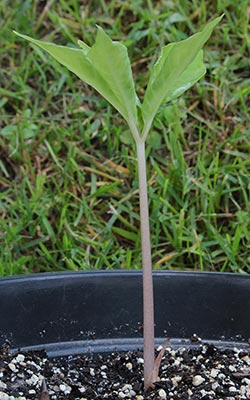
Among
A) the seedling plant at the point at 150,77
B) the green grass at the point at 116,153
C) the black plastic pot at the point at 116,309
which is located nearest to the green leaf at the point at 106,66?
the seedling plant at the point at 150,77

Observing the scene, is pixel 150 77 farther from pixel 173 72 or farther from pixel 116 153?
pixel 116 153

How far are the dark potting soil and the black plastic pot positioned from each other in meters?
0.03

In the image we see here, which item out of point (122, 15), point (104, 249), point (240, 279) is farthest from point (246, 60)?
A: point (240, 279)

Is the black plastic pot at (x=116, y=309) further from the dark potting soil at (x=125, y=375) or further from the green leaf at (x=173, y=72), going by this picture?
the green leaf at (x=173, y=72)

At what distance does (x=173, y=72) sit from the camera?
0.83 m

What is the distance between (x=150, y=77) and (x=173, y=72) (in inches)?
1.6

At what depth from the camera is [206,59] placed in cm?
189

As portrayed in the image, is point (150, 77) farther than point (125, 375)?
No

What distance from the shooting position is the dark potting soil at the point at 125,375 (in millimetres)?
907

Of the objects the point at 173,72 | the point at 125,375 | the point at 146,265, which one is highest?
the point at 173,72

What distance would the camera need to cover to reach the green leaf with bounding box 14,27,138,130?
780 mm

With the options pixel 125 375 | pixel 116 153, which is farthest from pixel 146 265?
pixel 116 153

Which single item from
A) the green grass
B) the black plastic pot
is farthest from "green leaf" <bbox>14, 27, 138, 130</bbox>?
the green grass

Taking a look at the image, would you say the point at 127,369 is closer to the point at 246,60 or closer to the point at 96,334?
the point at 96,334
